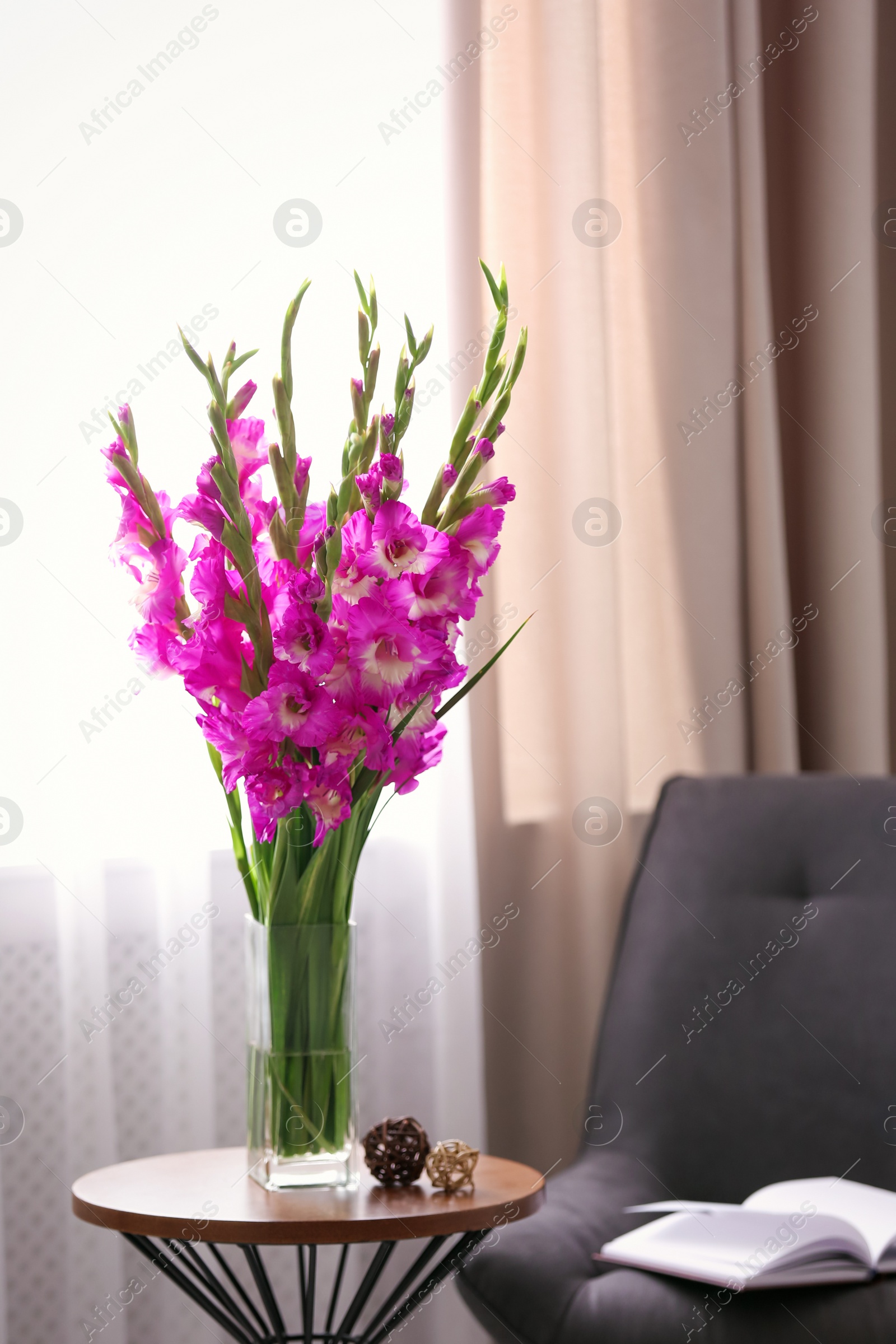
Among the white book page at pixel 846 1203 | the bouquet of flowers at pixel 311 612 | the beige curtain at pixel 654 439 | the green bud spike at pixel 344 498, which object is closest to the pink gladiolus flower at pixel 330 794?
the bouquet of flowers at pixel 311 612

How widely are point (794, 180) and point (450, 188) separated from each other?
69cm

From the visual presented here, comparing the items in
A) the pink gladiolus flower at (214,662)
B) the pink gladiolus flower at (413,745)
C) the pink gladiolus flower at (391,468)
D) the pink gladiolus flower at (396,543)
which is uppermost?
the pink gladiolus flower at (391,468)

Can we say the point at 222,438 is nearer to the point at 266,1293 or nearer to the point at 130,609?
the point at 130,609

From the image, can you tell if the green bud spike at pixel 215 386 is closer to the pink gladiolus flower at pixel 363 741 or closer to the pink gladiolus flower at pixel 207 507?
A: the pink gladiolus flower at pixel 207 507

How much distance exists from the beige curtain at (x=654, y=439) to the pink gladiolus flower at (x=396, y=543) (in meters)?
0.78

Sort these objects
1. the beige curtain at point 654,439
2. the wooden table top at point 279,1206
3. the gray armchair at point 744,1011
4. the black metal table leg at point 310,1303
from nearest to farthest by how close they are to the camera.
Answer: the wooden table top at point 279,1206 → the black metal table leg at point 310,1303 → the gray armchair at point 744,1011 → the beige curtain at point 654,439

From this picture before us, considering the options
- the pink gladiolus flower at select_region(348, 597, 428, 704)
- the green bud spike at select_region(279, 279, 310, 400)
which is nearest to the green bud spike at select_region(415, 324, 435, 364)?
the green bud spike at select_region(279, 279, 310, 400)

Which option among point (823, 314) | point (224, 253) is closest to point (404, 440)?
point (224, 253)

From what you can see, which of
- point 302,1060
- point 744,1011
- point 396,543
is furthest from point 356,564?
point 744,1011

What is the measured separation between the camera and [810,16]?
2.04 metres

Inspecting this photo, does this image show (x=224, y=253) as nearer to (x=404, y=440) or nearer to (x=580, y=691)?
(x=404, y=440)

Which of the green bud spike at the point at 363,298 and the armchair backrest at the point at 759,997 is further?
the armchair backrest at the point at 759,997

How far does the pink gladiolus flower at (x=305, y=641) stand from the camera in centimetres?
99

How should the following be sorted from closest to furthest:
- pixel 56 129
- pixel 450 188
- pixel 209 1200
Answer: pixel 209 1200 < pixel 56 129 < pixel 450 188
